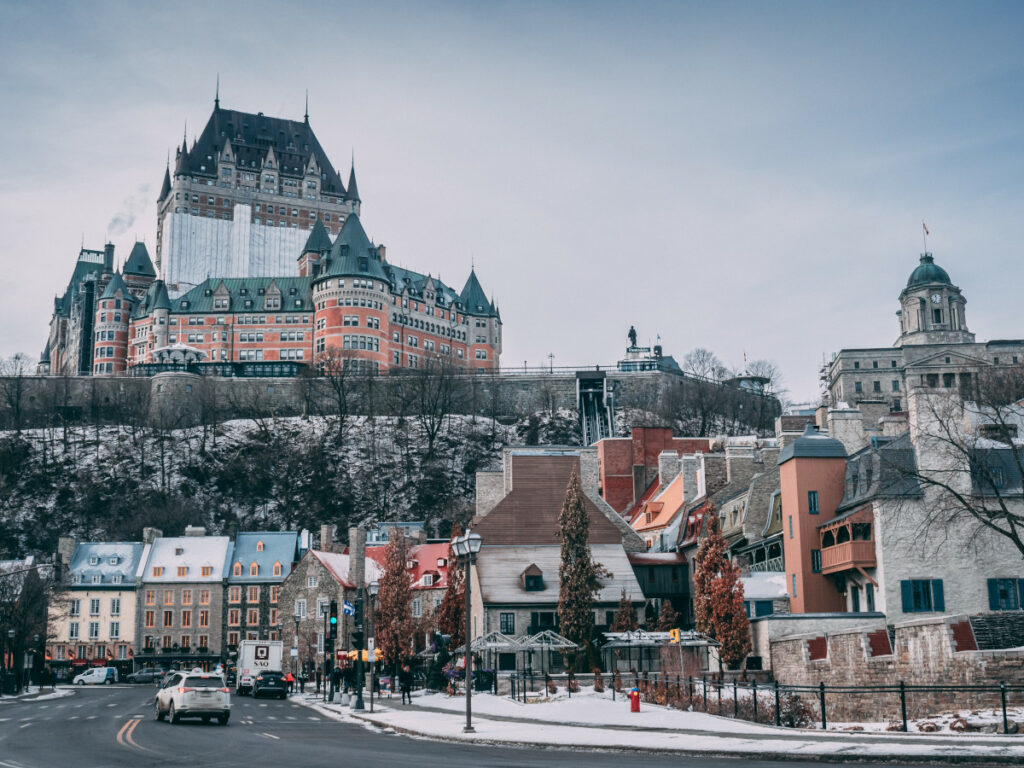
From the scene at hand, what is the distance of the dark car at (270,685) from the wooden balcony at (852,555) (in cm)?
2666

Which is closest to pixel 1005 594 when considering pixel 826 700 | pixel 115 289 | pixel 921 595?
pixel 921 595

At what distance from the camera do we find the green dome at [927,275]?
15675 cm

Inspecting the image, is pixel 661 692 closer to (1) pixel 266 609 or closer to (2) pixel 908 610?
(2) pixel 908 610

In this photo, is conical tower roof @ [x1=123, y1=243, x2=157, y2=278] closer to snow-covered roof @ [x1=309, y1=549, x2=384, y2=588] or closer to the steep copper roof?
snow-covered roof @ [x1=309, y1=549, x2=384, y2=588]

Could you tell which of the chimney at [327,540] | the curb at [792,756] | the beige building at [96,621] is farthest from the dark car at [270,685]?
the beige building at [96,621]

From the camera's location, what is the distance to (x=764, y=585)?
181 ft

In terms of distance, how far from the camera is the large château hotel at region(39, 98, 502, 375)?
161 metres

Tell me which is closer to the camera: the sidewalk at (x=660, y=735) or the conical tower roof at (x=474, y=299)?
the sidewalk at (x=660, y=735)

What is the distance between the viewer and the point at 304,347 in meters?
163

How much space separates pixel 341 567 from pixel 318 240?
345 ft

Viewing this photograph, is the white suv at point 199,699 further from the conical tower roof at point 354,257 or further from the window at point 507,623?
the conical tower roof at point 354,257

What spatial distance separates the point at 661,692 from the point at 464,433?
343 ft

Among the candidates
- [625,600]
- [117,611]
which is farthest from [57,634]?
[625,600]

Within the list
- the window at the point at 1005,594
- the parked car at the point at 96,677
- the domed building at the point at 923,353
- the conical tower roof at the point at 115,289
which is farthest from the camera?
the conical tower roof at the point at 115,289
